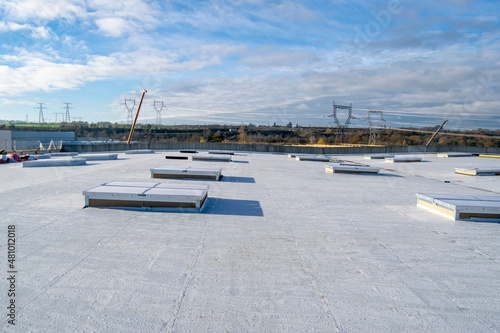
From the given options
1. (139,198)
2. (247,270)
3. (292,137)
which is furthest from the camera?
(292,137)

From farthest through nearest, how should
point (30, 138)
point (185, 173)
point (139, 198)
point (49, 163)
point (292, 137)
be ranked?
point (292, 137) < point (30, 138) < point (49, 163) < point (185, 173) < point (139, 198)

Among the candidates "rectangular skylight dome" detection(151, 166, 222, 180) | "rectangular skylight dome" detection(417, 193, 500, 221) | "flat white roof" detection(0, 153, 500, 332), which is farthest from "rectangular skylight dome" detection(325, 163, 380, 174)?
"flat white roof" detection(0, 153, 500, 332)

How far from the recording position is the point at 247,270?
5.27 metres

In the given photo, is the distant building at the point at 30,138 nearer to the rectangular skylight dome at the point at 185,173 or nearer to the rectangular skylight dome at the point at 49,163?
the rectangular skylight dome at the point at 49,163

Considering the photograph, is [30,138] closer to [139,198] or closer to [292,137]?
[139,198]

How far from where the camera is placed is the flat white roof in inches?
154

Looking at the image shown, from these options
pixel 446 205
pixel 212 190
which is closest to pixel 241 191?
pixel 212 190

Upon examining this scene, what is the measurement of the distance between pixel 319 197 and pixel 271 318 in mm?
8579

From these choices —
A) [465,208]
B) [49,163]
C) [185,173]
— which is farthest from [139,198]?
[49,163]

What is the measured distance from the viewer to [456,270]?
560cm

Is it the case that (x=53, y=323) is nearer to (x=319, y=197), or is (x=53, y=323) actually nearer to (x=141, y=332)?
(x=141, y=332)

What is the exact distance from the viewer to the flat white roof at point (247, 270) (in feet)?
12.8

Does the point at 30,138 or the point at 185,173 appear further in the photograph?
the point at 30,138

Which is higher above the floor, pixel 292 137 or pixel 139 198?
pixel 292 137
